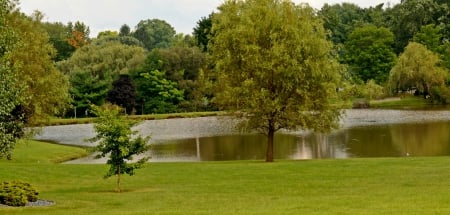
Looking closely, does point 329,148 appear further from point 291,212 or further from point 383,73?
point 383,73

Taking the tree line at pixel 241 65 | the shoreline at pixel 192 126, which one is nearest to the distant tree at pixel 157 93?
the tree line at pixel 241 65

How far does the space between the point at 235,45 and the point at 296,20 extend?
379 cm

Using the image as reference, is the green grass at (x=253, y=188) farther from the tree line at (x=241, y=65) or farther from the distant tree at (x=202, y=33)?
the distant tree at (x=202, y=33)

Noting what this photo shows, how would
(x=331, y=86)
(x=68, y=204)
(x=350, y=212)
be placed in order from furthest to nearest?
(x=331, y=86), (x=68, y=204), (x=350, y=212)

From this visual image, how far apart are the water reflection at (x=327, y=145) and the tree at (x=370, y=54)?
44466 mm

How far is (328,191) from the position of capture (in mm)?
22547

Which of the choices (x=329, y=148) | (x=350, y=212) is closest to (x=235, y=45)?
(x=329, y=148)

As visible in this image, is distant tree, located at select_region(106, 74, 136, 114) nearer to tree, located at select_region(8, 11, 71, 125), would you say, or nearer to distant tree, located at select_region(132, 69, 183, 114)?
distant tree, located at select_region(132, 69, 183, 114)

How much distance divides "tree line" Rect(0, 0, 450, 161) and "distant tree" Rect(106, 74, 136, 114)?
16 centimetres

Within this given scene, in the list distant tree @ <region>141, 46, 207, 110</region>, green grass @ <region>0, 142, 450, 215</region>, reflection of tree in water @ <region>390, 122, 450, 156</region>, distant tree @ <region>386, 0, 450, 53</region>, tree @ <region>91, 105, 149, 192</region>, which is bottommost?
green grass @ <region>0, 142, 450, 215</region>

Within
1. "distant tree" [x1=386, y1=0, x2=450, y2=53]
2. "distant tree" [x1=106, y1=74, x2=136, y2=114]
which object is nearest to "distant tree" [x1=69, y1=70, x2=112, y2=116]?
"distant tree" [x1=106, y1=74, x2=136, y2=114]

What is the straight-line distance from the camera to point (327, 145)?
159ft

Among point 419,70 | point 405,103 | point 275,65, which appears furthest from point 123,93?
point 275,65

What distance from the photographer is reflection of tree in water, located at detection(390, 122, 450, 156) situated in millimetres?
42909
